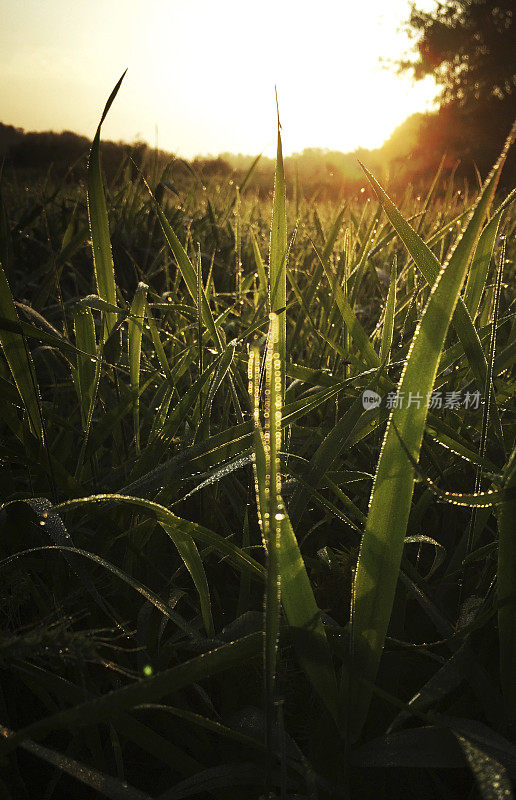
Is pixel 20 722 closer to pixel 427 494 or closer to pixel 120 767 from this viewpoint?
pixel 120 767

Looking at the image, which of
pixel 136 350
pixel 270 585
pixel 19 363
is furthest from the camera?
pixel 136 350

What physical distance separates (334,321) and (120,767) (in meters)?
0.70

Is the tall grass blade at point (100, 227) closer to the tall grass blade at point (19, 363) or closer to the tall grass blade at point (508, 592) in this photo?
the tall grass blade at point (19, 363)

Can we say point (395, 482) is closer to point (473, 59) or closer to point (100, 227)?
point (100, 227)

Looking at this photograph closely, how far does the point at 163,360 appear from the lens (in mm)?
656

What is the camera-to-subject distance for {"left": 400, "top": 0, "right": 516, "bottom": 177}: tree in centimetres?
1395

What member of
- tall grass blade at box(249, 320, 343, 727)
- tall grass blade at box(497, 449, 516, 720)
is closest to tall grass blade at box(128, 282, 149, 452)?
tall grass blade at box(249, 320, 343, 727)

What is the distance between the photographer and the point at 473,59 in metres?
14.4

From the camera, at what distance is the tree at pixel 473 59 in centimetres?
1395

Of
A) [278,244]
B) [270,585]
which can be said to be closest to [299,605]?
[270,585]

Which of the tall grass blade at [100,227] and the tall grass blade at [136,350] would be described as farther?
the tall grass blade at [136,350]

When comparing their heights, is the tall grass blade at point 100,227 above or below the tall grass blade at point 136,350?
above

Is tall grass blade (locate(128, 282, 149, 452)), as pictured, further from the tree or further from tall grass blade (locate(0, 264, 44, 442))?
the tree

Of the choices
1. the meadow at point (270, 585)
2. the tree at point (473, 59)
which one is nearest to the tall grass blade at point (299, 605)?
the meadow at point (270, 585)
